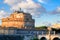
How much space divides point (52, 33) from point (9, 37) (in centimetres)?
918

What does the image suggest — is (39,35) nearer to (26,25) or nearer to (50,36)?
(50,36)

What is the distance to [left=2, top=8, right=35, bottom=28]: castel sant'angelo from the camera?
2043 inches

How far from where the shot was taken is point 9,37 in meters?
35.8

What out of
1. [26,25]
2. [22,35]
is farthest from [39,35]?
[26,25]

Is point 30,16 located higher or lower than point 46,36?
higher

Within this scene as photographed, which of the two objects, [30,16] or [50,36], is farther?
[30,16]

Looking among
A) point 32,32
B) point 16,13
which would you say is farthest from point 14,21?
point 32,32

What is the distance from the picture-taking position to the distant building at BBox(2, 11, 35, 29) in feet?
170

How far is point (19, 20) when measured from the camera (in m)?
52.4

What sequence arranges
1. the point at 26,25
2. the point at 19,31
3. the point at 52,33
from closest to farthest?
the point at 19,31, the point at 52,33, the point at 26,25

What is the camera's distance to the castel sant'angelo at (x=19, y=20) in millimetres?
51897

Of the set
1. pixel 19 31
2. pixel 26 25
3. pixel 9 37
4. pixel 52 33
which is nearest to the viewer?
pixel 9 37

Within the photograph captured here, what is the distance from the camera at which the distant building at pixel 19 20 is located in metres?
51.9

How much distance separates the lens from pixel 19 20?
52375 millimetres
